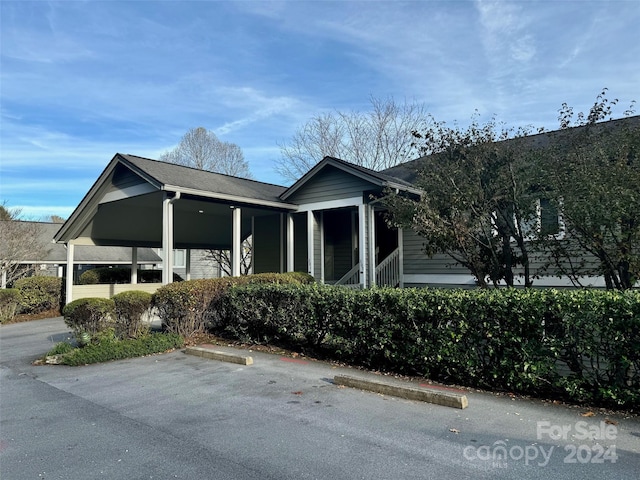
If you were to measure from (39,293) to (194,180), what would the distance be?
947cm

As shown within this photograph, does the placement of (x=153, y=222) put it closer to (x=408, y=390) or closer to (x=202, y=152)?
(x=408, y=390)

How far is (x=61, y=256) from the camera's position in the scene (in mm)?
22562

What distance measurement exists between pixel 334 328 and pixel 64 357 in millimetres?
5027

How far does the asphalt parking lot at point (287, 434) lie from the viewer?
341 cm

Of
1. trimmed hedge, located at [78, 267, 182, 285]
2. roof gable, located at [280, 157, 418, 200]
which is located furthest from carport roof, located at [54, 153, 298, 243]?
trimmed hedge, located at [78, 267, 182, 285]

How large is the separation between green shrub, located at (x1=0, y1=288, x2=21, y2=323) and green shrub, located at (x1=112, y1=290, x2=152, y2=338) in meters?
9.57

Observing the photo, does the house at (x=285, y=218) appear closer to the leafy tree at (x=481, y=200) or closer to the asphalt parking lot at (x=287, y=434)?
the leafy tree at (x=481, y=200)

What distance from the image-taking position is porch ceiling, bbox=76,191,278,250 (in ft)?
46.4

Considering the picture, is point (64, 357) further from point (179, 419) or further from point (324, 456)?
point (324, 456)

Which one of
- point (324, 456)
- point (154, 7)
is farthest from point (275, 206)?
point (324, 456)

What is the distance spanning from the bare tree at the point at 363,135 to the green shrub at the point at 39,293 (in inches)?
719

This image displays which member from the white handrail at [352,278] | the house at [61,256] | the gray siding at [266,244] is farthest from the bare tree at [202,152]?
the white handrail at [352,278]

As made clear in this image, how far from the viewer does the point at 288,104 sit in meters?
23.7

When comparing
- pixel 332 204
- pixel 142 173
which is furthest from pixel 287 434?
pixel 142 173
